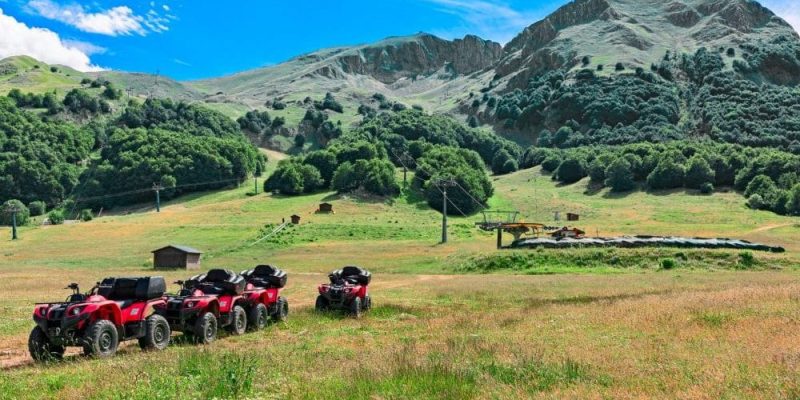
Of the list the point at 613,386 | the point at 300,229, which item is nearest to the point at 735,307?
the point at 613,386

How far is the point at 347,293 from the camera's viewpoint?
22766 mm

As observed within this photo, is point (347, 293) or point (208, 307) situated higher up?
point (208, 307)

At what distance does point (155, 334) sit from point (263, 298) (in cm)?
527

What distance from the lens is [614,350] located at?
13.0 meters

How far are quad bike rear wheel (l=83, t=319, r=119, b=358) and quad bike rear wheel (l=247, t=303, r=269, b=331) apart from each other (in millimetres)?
5550

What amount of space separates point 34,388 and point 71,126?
639 feet

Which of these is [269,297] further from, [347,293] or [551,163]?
[551,163]

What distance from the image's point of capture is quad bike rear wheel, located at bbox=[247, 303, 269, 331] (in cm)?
1947

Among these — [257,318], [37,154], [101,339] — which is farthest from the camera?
[37,154]

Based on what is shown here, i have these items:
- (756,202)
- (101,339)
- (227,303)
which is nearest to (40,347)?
(101,339)

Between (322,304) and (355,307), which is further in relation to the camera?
(322,304)

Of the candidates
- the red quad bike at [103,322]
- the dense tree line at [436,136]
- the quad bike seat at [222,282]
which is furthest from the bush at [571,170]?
the red quad bike at [103,322]

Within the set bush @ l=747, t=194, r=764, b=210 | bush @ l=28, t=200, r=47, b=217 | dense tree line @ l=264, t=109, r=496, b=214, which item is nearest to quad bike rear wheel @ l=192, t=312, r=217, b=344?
dense tree line @ l=264, t=109, r=496, b=214

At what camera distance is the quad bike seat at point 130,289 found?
15.5 m
